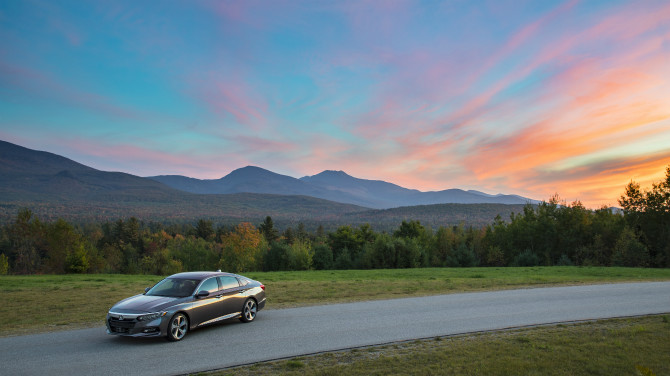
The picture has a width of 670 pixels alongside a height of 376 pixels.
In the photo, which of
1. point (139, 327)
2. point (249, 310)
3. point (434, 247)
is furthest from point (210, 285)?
point (434, 247)

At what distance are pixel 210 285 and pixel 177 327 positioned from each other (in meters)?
1.56

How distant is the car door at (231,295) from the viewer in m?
11.3

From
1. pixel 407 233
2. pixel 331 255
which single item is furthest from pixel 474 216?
pixel 331 255

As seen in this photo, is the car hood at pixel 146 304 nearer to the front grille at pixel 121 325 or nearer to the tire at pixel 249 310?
the front grille at pixel 121 325

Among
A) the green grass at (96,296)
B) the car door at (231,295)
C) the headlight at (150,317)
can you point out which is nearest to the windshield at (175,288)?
the car door at (231,295)

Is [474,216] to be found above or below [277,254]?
above

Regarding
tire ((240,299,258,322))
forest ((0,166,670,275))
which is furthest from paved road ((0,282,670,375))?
forest ((0,166,670,275))

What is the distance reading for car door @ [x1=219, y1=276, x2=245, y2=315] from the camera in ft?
37.0

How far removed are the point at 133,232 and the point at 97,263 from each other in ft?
88.6

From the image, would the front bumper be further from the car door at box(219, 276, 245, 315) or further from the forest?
the forest

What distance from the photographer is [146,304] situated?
9.94 metres

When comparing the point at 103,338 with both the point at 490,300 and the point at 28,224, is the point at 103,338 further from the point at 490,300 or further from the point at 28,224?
the point at 28,224

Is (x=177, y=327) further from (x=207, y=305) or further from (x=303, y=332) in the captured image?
(x=303, y=332)

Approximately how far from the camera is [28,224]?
58625 millimetres
